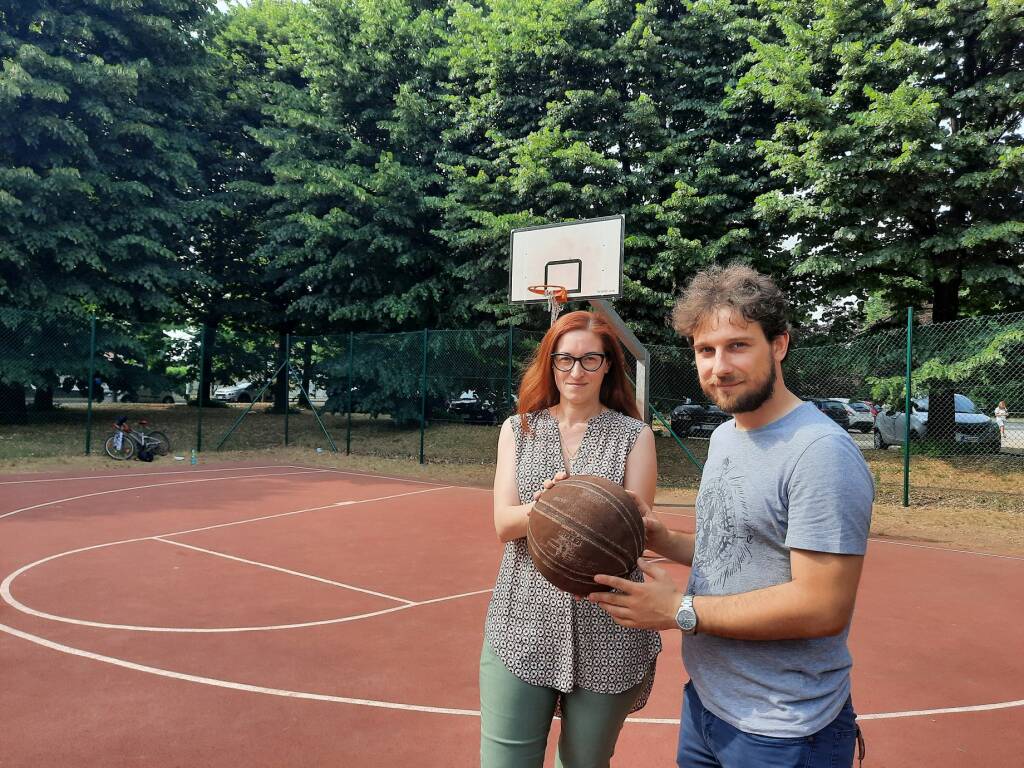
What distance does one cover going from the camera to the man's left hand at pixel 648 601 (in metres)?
1.52

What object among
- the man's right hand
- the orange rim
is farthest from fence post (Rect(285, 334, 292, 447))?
the man's right hand

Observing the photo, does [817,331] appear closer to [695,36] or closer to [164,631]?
[695,36]

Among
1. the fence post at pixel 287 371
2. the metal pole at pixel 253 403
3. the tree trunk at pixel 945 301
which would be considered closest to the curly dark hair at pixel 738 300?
the tree trunk at pixel 945 301

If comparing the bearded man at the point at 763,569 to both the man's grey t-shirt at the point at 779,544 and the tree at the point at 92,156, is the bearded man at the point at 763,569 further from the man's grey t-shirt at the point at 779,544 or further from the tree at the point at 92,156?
the tree at the point at 92,156

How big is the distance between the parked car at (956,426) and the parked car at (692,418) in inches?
104

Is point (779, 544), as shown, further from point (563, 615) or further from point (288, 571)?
point (288, 571)

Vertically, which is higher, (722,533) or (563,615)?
(722,533)

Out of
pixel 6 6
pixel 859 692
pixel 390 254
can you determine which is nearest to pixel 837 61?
pixel 390 254


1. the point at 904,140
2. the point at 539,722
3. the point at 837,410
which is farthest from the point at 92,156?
the point at 539,722

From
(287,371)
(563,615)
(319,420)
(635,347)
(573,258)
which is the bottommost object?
(319,420)

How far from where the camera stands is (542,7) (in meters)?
15.4

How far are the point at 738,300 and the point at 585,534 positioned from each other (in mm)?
657

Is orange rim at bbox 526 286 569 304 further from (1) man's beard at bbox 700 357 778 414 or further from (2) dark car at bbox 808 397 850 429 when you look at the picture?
(1) man's beard at bbox 700 357 778 414

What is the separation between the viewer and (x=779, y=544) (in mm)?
1523
